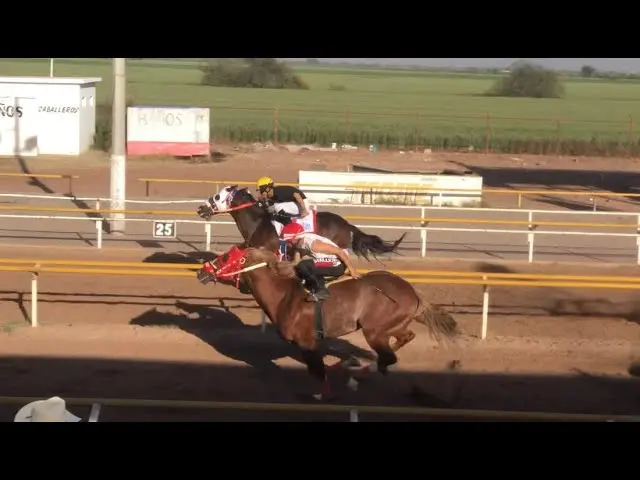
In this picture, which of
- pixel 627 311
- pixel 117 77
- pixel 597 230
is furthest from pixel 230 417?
pixel 597 230

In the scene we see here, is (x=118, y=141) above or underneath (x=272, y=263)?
above

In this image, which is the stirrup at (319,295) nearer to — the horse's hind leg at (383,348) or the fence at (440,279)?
the horse's hind leg at (383,348)

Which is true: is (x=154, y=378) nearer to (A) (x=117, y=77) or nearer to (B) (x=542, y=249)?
(A) (x=117, y=77)

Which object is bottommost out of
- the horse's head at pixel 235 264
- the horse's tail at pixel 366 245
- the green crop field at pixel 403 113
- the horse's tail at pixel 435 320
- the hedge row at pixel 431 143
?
the horse's tail at pixel 435 320

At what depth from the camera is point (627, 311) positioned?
11.5 meters

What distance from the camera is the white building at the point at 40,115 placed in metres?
27.5

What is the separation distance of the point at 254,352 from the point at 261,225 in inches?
90.9

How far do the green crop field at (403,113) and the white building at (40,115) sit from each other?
824 centimetres

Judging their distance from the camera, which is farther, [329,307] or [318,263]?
[318,263]

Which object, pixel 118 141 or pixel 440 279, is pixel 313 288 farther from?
pixel 118 141


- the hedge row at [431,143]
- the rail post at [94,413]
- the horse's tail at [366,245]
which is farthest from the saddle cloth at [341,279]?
the hedge row at [431,143]

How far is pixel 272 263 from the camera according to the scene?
7723mm

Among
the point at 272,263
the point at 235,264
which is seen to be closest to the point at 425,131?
the point at 272,263

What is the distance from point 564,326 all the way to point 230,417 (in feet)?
16.7
